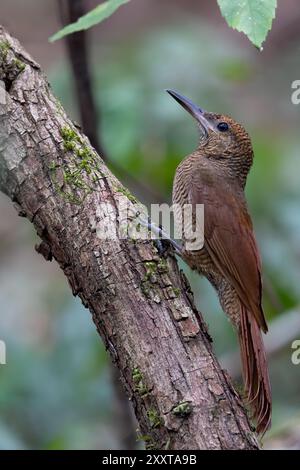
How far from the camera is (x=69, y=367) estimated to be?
14.0 ft

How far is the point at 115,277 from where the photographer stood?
2.55 metres

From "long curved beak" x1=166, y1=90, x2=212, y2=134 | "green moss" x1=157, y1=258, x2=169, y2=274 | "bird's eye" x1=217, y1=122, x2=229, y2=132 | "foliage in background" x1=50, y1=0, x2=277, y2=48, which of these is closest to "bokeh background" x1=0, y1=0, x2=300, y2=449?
"long curved beak" x1=166, y1=90, x2=212, y2=134

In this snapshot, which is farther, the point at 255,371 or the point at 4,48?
the point at 255,371

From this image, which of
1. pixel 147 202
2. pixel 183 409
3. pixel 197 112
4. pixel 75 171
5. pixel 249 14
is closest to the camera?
pixel 249 14

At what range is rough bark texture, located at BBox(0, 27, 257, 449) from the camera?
2.38 meters

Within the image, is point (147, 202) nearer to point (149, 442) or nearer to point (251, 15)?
point (149, 442)

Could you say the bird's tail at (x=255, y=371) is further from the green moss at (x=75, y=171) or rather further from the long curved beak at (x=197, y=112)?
the long curved beak at (x=197, y=112)

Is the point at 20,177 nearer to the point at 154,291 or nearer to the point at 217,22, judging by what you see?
the point at 154,291

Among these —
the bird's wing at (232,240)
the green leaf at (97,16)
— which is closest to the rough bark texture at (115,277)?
the green leaf at (97,16)

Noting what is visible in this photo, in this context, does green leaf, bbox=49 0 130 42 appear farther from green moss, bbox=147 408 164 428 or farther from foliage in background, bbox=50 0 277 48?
green moss, bbox=147 408 164 428

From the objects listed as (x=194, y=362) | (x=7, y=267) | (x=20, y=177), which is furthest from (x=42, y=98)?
(x=7, y=267)

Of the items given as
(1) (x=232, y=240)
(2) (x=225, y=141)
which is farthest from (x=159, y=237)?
(2) (x=225, y=141)

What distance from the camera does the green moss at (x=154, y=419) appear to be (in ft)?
7.80

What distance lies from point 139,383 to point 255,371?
28.7 inches
